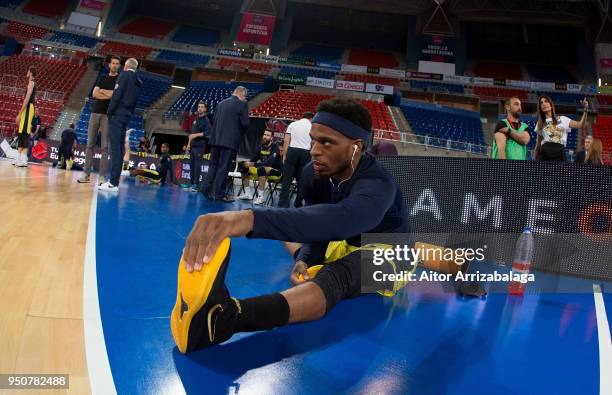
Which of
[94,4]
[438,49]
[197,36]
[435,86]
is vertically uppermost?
[94,4]

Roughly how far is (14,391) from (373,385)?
3.16 ft

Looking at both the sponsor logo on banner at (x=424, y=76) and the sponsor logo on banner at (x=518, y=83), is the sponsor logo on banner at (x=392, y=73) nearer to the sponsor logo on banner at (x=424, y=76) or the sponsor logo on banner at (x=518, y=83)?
the sponsor logo on banner at (x=424, y=76)

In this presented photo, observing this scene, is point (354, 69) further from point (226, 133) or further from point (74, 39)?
point (226, 133)

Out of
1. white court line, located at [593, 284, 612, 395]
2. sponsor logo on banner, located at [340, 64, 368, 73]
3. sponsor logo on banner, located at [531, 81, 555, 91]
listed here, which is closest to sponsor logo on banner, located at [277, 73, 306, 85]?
sponsor logo on banner, located at [340, 64, 368, 73]

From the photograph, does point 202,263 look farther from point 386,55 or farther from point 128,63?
point 386,55

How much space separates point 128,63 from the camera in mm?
5445

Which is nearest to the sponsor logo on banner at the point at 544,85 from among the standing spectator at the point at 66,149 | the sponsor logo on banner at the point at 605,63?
the sponsor logo on banner at the point at 605,63

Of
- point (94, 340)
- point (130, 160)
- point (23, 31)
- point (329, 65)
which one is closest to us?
point (94, 340)

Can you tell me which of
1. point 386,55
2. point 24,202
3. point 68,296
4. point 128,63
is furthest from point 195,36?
point 68,296

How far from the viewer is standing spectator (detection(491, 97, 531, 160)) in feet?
15.5

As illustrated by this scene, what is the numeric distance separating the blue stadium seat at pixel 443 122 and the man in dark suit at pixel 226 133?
667 inches

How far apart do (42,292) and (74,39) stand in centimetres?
3088

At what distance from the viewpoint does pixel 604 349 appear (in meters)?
1.88

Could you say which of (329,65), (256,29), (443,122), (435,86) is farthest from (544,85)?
(256,29)
